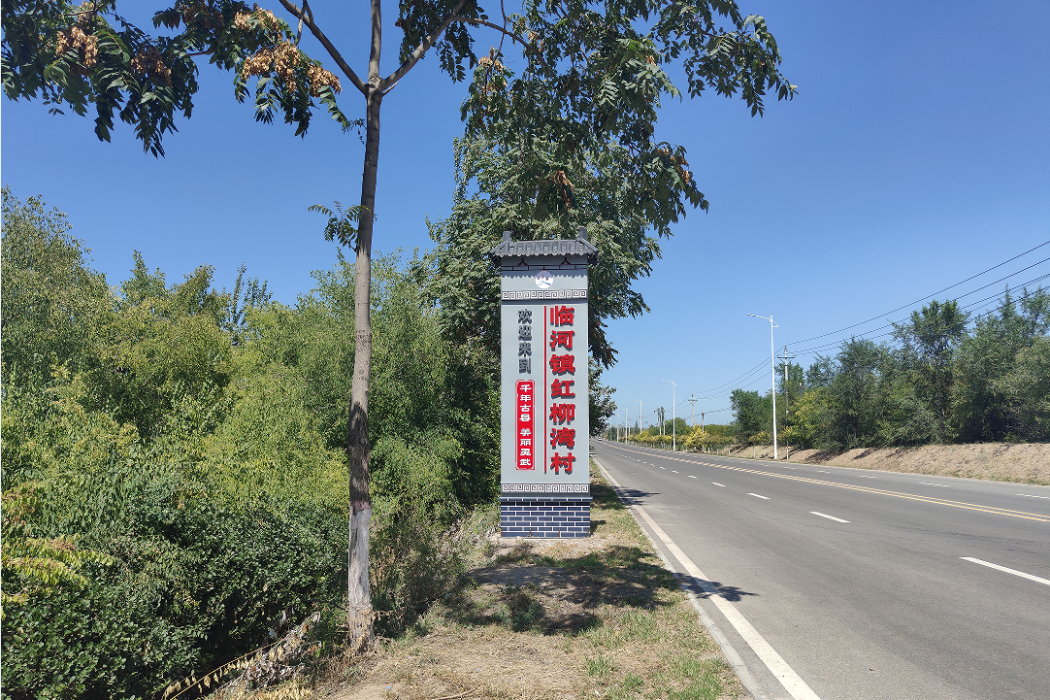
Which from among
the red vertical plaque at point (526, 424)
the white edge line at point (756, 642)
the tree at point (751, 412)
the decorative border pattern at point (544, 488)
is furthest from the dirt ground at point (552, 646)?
the tree at point (751, 412)

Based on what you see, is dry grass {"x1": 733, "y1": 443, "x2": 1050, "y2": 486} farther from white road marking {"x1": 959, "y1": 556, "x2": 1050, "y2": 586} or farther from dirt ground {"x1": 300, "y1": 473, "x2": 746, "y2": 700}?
dirt ground {"x1": 300, "y1": 473, "x2": 746, "y2": 700}

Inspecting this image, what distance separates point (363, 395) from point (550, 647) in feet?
9.73

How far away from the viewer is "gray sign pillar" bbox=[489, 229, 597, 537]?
11.2 m

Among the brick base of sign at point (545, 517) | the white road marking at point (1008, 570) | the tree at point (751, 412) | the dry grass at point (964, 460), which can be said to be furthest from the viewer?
the tree at point (751, 412)

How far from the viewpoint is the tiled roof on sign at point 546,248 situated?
1130cm

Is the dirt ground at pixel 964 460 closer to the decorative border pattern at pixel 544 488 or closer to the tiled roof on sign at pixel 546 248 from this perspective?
the decorative border pattern at pixel 544 488

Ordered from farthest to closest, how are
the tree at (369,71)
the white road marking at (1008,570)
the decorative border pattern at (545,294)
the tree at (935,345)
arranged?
1. the tree at (935,345)
2. the decorative border pattern at (545,294)
3. the white road marking at (1008,570)
4. the tree at (369,71)

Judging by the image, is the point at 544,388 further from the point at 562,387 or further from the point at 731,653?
the point at 731,653

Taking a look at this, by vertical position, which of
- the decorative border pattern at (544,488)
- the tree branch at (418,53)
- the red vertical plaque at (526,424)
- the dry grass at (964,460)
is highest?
the tree branch at (418,53)

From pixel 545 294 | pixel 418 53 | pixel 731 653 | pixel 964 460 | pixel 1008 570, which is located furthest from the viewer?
pixel 964 460

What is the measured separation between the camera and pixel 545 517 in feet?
36.7

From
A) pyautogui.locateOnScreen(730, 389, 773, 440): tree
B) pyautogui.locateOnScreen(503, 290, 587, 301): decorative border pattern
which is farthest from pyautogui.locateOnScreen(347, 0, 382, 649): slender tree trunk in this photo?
pyautogui.locateOnScreen(730, 389, 773, 440): tree

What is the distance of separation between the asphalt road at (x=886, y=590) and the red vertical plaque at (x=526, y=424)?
9.58 feet

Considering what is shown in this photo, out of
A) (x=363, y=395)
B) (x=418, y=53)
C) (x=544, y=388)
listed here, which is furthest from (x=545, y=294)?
(x=363, y=395)
